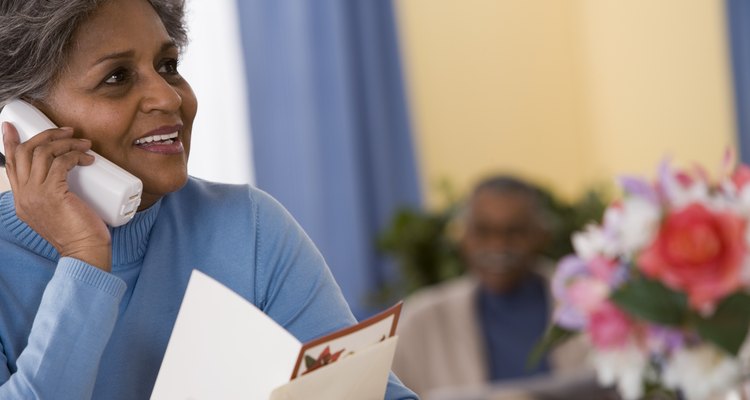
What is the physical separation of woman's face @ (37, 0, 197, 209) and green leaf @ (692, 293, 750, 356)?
2.52 feet

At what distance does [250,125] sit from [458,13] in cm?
161

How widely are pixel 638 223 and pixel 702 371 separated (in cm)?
20

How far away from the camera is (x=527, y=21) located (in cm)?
604

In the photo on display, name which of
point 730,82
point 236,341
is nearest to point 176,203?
point 236,341

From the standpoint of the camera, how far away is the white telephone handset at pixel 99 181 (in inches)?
62.6

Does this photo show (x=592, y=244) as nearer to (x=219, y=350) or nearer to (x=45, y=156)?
(x=219, y=350)

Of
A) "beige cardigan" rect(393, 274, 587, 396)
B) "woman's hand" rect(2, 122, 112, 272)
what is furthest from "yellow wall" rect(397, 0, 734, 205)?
"woman's hand" rect(2, 122, 112, 272)

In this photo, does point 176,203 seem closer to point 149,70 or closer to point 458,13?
point 149,70

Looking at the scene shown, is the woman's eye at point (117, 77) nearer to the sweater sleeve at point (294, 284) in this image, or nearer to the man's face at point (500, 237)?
the sweater sleeve at point (294, 284)

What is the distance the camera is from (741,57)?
512cm

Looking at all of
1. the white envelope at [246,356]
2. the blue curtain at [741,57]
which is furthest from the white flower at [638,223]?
the blue curtain at [741,57]

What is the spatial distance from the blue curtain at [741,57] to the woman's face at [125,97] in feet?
13.2

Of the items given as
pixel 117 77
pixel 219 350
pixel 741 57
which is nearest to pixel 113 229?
pixel 117 77

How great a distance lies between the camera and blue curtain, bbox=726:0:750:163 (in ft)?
16.7
